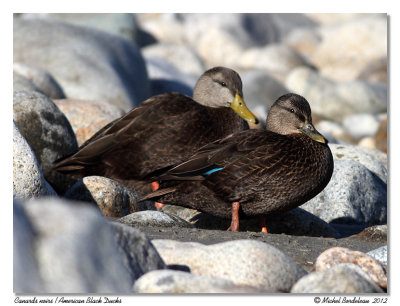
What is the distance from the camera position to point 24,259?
335cm

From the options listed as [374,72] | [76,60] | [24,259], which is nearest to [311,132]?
[24,259]

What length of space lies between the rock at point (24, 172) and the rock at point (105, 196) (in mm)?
468

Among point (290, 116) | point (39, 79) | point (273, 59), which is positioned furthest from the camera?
point (273, 59)

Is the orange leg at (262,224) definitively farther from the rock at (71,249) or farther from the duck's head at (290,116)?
the rock at (71,249)

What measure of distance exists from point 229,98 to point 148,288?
3891 millimetres

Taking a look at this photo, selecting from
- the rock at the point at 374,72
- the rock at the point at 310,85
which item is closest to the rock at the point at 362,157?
the rock at the point at 310,85

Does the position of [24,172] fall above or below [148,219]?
above

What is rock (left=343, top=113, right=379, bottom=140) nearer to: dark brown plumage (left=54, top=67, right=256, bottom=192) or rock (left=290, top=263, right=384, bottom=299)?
dark brown plumage (left=54, top=67, right=256, bottom=192)

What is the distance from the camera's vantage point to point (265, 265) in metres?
4.25

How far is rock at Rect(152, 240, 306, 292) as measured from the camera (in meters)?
Result: 4.20

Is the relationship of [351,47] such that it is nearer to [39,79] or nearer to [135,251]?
[39,79]

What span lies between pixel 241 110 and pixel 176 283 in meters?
3.75

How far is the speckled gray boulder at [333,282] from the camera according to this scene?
13.3 ft
